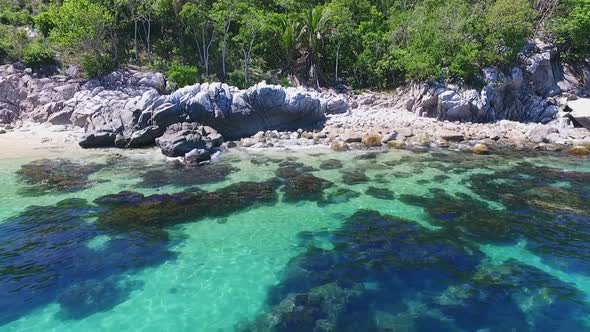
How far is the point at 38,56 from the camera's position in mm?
32250

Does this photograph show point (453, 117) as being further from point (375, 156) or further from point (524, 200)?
point (524, 200)

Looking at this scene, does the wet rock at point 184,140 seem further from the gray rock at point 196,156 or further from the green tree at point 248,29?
the green tree at point 248,29

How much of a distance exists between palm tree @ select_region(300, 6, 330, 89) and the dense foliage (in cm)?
10

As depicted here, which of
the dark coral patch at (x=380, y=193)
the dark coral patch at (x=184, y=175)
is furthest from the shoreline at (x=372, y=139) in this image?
the dark coral patch at (x=380, y=193)

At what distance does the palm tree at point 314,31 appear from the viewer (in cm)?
3741

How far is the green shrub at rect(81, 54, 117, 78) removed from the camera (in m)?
31.9

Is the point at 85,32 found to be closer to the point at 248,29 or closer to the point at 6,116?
the point at 6,116

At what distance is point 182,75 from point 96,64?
23.5 ft

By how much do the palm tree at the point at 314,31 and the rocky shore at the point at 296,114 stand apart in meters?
3.17

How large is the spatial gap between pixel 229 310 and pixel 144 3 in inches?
1335

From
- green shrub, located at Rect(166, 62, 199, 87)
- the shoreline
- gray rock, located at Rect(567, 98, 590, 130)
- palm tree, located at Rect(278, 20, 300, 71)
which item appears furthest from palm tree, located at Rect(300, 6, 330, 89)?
gray rock, located at Rect(567, 98, 590, 130)

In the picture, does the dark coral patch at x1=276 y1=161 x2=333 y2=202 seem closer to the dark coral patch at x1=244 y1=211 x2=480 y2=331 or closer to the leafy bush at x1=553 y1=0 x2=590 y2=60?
the dark coral patch at x1=244 y1=211 x2=480 y2=331

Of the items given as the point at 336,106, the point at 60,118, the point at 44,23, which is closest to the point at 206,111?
the point at 336,106

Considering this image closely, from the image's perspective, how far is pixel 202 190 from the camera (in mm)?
18391
